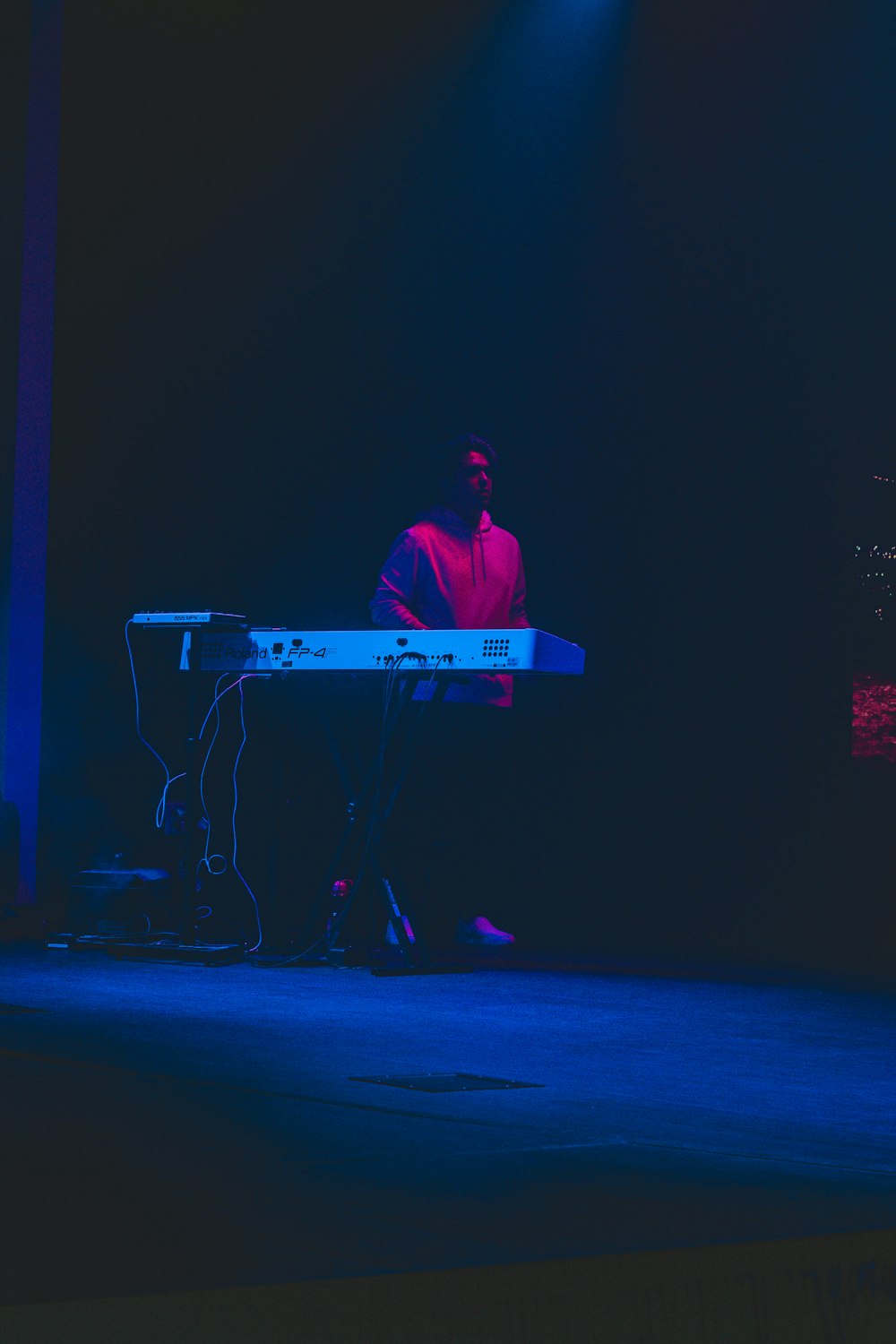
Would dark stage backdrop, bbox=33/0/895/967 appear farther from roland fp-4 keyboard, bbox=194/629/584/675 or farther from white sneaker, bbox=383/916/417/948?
roland fp-4 keyboard, bbox=194/629/584/675

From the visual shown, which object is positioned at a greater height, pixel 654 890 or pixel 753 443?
pixel 753 443

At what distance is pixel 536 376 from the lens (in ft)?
18.1

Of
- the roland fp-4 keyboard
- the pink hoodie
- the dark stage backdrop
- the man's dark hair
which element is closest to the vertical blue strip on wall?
the dark stage backdrop

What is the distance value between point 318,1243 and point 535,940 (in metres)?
3.75

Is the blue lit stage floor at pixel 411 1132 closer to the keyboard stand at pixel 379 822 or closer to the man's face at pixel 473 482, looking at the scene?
the keyboard stand at pixel 379 822

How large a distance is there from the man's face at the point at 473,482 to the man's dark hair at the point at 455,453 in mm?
12

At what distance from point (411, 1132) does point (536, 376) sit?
3863 mm

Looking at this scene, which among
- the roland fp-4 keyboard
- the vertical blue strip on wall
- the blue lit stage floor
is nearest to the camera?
the blue lit stage floor

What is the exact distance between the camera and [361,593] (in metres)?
5.47

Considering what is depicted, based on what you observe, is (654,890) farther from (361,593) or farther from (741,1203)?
(741,1203)

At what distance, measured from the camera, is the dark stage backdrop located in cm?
525

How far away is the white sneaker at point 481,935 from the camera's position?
15.8ft

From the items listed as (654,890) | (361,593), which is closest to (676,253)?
(361,593)

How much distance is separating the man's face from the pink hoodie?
2.5 inches
